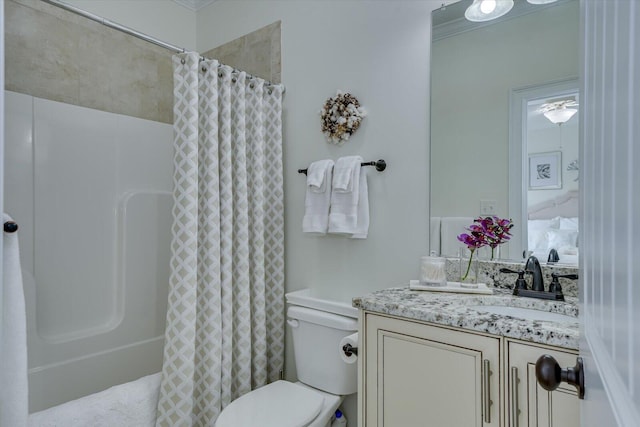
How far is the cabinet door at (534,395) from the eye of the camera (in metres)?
0.86

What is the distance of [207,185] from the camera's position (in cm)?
169

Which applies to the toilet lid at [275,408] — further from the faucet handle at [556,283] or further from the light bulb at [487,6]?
the light bulb at [487,6]

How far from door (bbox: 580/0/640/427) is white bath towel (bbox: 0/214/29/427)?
133 centimetres

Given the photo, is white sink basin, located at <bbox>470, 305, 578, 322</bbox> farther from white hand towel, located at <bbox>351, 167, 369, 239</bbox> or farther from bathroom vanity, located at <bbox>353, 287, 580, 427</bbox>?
white hand towel, located at <bbox>351, 167, 369, 239</bbox>

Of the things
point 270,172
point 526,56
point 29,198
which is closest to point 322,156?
point 270,172

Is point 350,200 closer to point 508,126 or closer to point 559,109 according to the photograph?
point 508,126

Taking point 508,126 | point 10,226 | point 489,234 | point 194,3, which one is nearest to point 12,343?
point 10,226

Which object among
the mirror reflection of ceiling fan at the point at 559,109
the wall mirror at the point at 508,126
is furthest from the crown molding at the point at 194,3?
the mirror reflection of ceiling fan at the point at 559,109

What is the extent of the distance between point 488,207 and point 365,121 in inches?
27.8

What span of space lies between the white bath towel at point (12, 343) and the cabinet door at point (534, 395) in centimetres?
133

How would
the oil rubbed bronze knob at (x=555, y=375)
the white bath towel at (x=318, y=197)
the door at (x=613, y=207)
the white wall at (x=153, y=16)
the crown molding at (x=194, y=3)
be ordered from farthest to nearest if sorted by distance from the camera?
1. the crown molding at (x=194, y=3)
2. the white wall at (x=153, y=16)
3. the white bath towel at (x=318, y=197)
4. the oil rubbed bronze knob at (x=555, y=375)
5. the door at (x=613, y=207)

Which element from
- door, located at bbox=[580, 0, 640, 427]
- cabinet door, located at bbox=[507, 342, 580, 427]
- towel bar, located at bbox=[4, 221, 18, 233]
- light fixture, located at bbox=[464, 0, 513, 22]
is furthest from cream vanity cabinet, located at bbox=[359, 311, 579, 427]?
light fixture, located at bbox=[464, 0, 513, 22]

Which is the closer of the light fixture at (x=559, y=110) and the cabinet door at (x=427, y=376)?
the cabinet door at (x=427, y=376)

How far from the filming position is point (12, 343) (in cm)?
105
